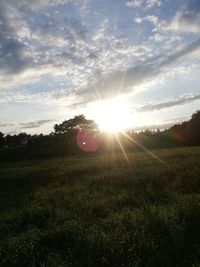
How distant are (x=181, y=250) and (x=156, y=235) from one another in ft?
3.39

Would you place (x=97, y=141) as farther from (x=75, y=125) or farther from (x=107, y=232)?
(x=107, y=232)

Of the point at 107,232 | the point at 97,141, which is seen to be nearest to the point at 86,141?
the point at 97,141

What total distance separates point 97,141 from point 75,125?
21.0m

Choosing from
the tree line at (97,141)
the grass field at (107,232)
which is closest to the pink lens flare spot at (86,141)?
the tree line at (97,141)

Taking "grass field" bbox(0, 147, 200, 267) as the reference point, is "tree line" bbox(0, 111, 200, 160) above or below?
above

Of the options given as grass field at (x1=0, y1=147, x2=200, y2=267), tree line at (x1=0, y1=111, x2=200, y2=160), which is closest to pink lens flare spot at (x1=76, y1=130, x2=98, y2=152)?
tree line at (x1=0, y1=111, x2=200, y2=160)

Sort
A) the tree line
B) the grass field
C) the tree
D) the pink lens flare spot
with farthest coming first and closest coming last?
the tree < the pink lens flare spot < the tree line < the grass field

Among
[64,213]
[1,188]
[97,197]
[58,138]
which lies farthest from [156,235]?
[58,138]

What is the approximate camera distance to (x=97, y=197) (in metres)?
17.7

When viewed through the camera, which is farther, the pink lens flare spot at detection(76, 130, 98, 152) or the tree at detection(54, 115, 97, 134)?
the tree at detection(54, 115, 97, 134)

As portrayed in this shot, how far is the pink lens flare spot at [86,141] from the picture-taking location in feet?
277

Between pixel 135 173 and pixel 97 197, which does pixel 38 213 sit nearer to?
pixel 97 197

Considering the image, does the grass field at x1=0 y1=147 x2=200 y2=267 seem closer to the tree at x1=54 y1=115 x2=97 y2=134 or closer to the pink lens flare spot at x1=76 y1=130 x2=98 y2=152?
the pink lens flare spot at x1=76 y1=130 x2=98 y2=152

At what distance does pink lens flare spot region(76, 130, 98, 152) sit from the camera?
277 ft
